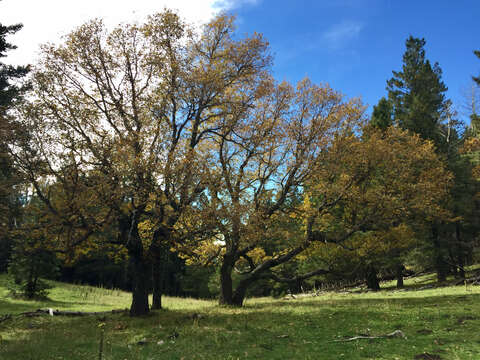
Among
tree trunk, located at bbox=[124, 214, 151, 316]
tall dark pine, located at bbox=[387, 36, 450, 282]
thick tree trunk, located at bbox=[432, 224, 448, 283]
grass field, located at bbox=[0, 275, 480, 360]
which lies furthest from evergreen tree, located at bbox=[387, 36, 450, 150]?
tree trunk, located at bbox=[124, 214, 151, 316]

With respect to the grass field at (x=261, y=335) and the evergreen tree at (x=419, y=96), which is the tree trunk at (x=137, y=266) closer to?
the grass field at (x=261, y=335)

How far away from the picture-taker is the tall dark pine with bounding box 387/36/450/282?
36500 mm

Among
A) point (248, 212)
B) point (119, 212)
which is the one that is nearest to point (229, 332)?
point (248, 212)

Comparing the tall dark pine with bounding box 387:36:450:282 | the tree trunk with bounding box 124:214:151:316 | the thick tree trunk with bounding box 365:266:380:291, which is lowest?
the thick tree trunk with bounding box 365:266:380:291

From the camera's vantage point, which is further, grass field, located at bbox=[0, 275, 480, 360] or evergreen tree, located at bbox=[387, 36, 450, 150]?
evergreen tree, located at bbox=[387, 36, 450, 150]

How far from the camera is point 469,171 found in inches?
1346

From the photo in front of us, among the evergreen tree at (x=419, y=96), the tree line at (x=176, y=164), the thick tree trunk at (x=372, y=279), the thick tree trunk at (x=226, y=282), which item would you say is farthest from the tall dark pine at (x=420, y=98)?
the thick tree trunk at (x=226, y=282)

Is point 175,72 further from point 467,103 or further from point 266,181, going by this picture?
point 467,103

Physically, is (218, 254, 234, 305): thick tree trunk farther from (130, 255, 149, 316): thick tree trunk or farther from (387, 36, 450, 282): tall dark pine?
(387, 36, 450, 282): tall dark pine

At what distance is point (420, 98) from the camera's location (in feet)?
123

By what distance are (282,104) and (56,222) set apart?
47.6ft

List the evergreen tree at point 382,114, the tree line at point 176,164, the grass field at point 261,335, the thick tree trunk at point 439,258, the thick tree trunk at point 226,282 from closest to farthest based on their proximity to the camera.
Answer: the grass field at point 261,335 → the tree line at point 176,164 → the thick tree trunk at point 226,282 → the thick tree trunk at point 439,258 → the evergreen tree at point 382,114

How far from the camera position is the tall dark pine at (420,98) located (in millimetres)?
36500

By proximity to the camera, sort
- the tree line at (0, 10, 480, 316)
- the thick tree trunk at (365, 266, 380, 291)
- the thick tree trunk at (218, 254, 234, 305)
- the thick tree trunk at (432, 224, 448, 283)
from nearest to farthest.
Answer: the tree line at (0, 10, 480, 316) → the thick tree trunk at (218, 254, 234, 305) → the thick tree trunk at (432, 224, 448, 283) → the thick tree trunk at (365, 266, 380, 291)
